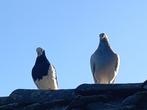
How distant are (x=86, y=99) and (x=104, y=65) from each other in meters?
5.09

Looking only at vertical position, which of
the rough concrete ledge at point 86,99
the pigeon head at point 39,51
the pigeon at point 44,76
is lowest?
the pigeon at point 44,76

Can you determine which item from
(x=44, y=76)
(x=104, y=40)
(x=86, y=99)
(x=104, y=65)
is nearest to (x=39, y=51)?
(x=44, y=76)

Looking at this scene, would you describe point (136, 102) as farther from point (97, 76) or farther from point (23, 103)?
point (97, 76)

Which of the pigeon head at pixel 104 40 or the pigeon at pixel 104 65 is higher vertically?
the pigeon head at pixel 104 40

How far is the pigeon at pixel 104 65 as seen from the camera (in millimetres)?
10672

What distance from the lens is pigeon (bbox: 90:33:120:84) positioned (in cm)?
1067

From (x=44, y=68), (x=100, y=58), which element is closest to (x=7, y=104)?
(x=100, y=58)

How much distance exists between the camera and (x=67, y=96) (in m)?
5.92

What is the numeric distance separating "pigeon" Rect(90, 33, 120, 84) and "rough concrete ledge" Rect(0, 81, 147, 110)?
4510mm

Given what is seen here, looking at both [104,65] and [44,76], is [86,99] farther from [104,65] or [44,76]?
[44,76]

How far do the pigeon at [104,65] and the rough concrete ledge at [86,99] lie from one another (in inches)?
178

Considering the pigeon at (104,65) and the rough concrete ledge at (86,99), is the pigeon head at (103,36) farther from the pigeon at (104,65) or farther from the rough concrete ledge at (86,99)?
the rough concrete ledge at (86,99)

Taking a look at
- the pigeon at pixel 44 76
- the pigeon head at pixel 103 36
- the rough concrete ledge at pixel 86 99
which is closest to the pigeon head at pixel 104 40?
the pigeon head at pixel 103 36

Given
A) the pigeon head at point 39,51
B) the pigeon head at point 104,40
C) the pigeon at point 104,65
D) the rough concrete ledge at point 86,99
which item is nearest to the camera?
the rough concrete ledge at point 86,99
